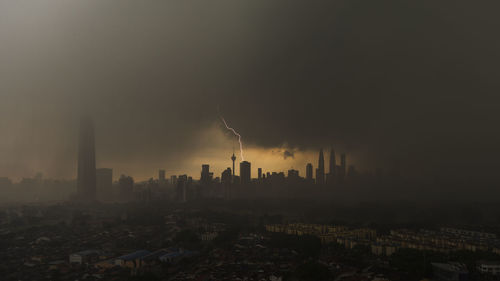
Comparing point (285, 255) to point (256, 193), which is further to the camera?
point (256, 193)

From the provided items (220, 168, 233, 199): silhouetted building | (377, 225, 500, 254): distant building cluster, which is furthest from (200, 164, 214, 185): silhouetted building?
(377, 225, 500, 254): distant building cluster

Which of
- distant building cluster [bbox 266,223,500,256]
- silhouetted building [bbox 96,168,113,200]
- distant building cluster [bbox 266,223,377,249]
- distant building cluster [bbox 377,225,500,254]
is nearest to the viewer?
distant building cluster [bbox 266,223,500,256]

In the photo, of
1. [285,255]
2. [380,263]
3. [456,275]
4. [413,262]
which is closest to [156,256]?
[285,255]

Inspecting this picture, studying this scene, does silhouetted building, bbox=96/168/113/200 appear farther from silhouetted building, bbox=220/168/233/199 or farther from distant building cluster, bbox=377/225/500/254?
distant building cluster, bbox=377/225/500/254

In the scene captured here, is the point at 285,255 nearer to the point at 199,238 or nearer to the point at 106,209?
the point at 199,238

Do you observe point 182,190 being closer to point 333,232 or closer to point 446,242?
point 333,232

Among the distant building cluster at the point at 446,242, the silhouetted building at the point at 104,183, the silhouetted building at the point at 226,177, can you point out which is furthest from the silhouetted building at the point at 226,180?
the distant building cluster at the point at 446,242

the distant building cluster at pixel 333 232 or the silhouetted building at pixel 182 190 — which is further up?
the silhouetted building at pixel 182 190

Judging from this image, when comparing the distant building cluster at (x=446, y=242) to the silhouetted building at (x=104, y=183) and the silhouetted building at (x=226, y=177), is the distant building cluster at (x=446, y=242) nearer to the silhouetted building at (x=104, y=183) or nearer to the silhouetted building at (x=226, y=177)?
the silhouetted building at (x=226, y=177)
